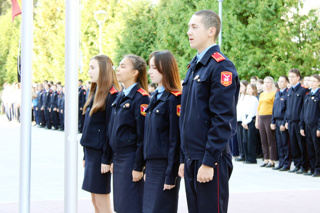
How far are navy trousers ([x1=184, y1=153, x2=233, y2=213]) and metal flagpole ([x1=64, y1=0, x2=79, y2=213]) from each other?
3.06 ft

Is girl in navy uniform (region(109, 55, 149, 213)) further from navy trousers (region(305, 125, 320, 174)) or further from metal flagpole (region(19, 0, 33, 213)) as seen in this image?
navy trousers (region(305, 125, 320, 174))

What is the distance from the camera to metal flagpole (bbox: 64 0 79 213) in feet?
12.0

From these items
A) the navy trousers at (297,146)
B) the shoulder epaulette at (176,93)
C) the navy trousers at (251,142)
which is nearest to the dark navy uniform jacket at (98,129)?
the shoulder epaulette at (176,93)

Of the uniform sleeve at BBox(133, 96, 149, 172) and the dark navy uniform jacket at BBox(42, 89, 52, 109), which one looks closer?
the uniform sleeve at BBox(133, 96, 149, 172)

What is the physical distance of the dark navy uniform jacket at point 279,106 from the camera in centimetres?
1198

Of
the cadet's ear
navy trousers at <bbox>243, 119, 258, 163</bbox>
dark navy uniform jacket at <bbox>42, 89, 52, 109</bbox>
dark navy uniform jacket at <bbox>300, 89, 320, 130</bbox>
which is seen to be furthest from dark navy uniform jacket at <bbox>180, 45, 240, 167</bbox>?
dark navy uniform jacket at <bbox>42, 89, 52, 109</bbox>

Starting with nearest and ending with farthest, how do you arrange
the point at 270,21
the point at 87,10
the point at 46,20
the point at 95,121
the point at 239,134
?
the point at 95,121 < the point at 239,134 < the point at 270,21 < the point at 87,10 < the point at 46,20

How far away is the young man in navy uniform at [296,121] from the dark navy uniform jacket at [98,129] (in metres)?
6.55

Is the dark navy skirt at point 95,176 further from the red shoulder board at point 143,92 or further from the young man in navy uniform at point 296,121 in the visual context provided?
the young man in navy uniform at point 296,121

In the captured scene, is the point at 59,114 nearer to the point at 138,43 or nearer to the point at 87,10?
the point at 138,43

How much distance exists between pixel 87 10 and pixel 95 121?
33.5 metres

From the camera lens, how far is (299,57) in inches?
732

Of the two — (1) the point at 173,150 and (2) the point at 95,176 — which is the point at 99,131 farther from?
(1) the point at 173,150

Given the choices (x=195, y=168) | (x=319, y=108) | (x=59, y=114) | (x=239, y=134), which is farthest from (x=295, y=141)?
(x=59, y=114)
